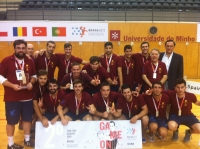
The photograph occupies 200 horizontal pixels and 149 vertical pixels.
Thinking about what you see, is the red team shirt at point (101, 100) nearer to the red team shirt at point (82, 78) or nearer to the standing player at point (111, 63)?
the red team shirt at point (82, 78)

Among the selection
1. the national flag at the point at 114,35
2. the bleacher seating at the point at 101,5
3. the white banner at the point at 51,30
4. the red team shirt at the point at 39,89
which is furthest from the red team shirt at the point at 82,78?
the bleacher seating at the point at 101,5

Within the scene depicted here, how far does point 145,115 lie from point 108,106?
0.68m

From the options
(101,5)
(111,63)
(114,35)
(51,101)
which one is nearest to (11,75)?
(51,101)

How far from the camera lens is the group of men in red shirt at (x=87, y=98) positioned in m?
3.62

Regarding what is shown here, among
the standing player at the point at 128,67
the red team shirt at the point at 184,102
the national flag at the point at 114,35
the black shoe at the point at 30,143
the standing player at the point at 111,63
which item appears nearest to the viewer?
the black shoe at the point at 30,143

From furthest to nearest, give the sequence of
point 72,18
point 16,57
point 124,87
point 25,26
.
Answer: point 72,18 < point 25,26 < point 124,87 < point 16,57

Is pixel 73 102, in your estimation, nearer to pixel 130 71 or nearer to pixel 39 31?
pixel 130 71

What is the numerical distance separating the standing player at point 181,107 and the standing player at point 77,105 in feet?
4.71

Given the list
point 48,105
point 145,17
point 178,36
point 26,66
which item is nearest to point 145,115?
point 48,105

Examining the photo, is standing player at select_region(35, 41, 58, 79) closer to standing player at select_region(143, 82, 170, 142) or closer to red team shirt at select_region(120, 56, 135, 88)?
red team shirt at select_region(120, 56, 135, 88)

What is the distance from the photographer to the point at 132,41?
33.4 feet

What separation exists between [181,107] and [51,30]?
284 inches

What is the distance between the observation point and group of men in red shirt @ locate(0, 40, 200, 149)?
11.9 ft

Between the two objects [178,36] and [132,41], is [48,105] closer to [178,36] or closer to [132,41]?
[132,41]
